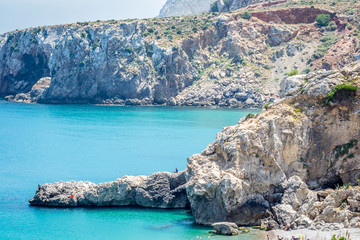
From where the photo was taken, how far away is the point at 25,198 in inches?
1718

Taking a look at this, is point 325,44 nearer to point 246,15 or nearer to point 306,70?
point 306,70

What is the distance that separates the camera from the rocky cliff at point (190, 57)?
431 feet

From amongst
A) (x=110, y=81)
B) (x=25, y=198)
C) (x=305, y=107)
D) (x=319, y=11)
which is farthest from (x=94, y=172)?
(x=319, y=11)

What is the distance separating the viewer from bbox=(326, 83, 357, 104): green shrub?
1465 inches

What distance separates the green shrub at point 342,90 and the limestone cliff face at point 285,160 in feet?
0.74

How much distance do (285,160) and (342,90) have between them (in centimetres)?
631

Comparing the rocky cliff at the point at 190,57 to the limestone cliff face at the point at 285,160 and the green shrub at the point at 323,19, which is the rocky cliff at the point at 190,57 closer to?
the green shrub at the point at 323,19

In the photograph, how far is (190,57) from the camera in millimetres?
141625

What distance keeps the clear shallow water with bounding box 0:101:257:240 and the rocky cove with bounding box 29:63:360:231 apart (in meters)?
1.36

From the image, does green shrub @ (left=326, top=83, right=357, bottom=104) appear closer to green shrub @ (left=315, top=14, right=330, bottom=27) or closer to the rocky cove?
the rocky cove

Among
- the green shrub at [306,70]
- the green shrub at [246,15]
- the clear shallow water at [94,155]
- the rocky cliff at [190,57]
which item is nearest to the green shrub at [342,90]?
the clear shallow water at [94,155]

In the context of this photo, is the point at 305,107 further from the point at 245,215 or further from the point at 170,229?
the point at 170,229

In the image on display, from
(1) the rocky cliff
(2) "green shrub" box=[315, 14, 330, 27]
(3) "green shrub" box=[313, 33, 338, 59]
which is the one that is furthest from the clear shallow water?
(2) "green shrub" box=[315, 14, 330, 27]

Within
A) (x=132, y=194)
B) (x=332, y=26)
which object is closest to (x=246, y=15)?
(x=332, y=26)
